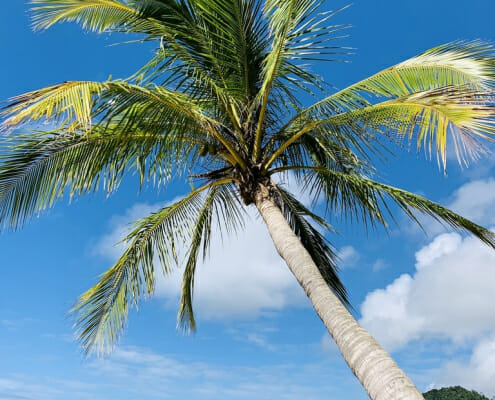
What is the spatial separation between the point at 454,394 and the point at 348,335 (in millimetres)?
47147

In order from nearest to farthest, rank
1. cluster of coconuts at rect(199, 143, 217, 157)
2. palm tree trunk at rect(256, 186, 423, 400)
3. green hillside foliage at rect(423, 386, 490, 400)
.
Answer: palm tree trunk at rect(256, 186, 423, 400) < cluster of coconuts at rect(199, 143, 217, 157) < green hillside foliage at rect(423, 386, 490, 400)

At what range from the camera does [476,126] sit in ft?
14.5

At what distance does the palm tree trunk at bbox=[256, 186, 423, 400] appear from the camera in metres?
3.56

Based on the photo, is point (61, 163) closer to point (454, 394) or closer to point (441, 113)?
point (441, 113)

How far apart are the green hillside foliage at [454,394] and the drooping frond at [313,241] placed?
4158 cm

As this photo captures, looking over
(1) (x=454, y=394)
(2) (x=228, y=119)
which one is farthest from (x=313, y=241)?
(1) (x=454, y=394)

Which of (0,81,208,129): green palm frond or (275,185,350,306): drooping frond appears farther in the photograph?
(275,185,350,306): drooping frond

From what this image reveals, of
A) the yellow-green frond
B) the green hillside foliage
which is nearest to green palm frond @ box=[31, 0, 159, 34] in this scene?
the yellow-green frond

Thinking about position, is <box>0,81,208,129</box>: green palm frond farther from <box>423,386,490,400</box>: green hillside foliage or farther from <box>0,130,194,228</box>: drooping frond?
<box>423,386,490,400</box>: green hillside foliage

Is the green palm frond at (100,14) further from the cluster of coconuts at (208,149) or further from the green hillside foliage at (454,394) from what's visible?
the green hillside foliage at (454,394)

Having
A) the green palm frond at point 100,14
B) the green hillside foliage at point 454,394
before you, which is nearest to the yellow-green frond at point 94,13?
the green palm frond at point 100,14

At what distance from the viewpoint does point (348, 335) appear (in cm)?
417

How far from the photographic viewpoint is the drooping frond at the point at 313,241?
27.3 feet

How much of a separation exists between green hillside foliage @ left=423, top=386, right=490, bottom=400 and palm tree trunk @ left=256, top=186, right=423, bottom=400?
44753 millimetres
